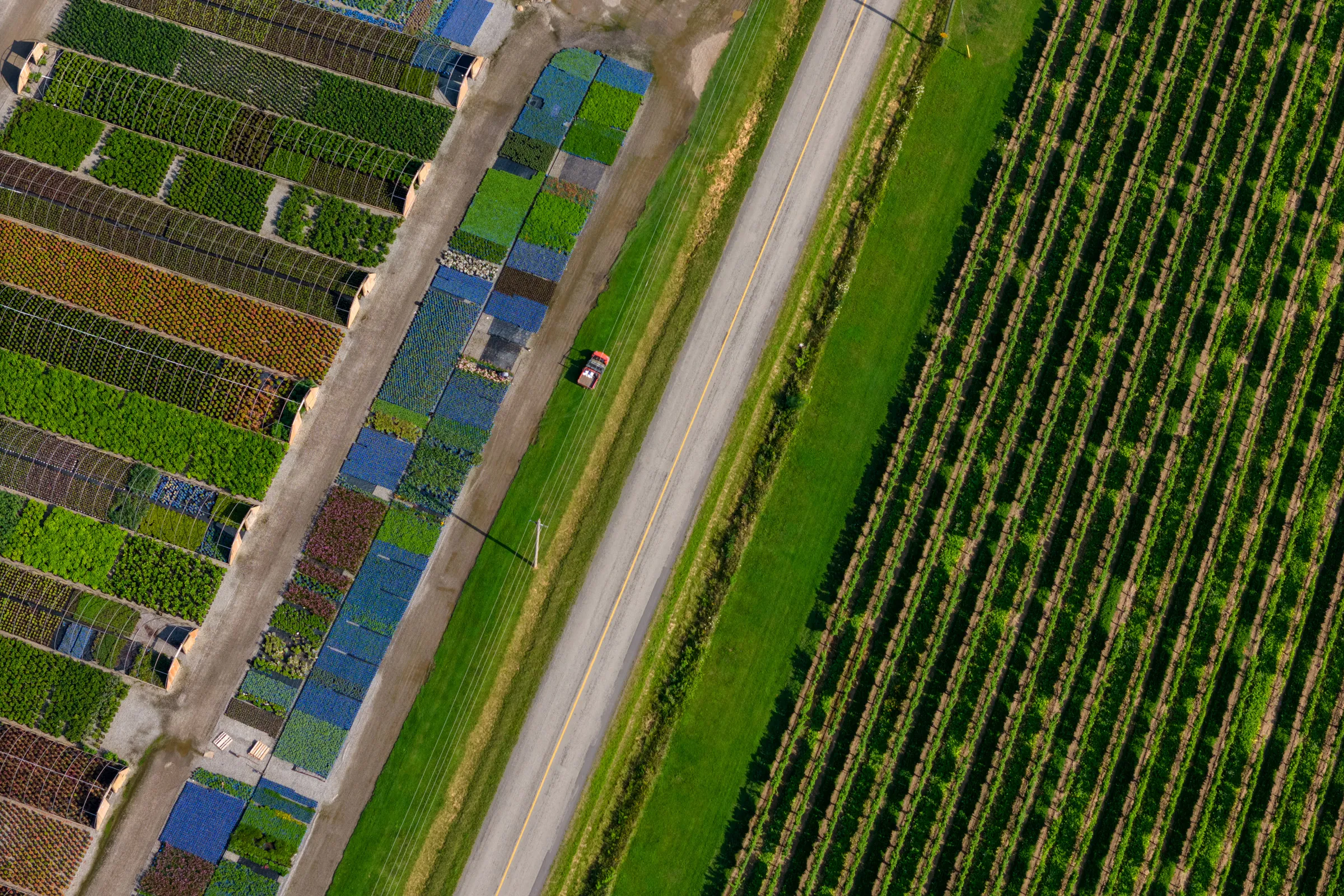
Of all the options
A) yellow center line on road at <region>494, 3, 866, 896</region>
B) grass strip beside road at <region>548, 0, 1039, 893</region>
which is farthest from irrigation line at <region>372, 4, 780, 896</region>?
grass strip beside road at <region>548, 0, 1039, 893</region>

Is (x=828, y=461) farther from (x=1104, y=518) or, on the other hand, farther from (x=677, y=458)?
(x=1104, y=518)

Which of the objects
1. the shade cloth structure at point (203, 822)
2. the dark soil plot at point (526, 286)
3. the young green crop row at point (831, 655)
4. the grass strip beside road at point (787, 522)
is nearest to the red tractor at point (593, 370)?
the dark soil plot at point (526, 286)

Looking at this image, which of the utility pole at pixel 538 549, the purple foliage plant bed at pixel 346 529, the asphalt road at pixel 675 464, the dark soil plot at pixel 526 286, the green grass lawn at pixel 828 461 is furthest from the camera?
the dark soil plot at pixel 526 286

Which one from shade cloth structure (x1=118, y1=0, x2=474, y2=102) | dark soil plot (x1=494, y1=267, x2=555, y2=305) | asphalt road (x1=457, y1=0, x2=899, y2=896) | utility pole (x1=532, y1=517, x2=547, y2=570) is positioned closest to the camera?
asphalt road (x1=457, y1=0, x2=899, y2=896)

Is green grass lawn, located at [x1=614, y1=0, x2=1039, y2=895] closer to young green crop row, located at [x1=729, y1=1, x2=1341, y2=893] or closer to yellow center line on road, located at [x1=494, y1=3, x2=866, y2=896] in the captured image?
young green crop row, located at [x1=729, y1=1, x2=1341, y2=893]

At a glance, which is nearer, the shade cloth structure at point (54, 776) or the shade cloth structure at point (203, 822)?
the shade cloth structure at point (203, 822)

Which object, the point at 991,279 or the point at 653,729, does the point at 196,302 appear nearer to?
the point at 653,729

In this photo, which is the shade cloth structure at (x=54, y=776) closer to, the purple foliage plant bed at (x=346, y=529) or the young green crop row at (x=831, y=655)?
the purple foliage plant bed at (x=346, y=529)
